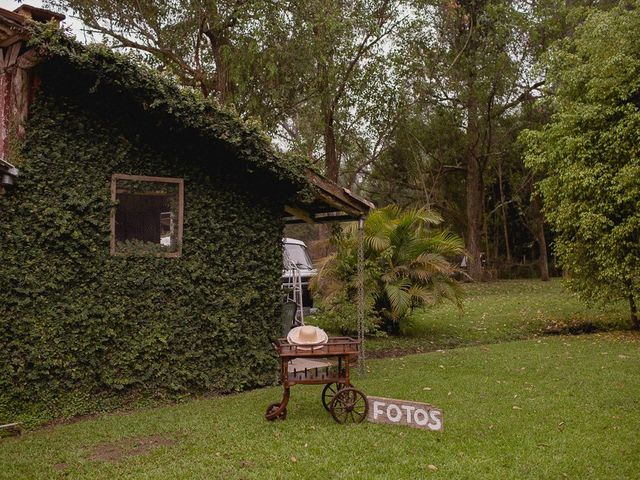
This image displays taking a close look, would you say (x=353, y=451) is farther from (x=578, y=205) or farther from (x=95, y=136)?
(x=578, y=205)

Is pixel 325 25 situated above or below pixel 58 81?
above

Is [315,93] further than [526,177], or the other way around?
[526,177]

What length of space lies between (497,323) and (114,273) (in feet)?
33.7

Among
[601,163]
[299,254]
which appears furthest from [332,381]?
[299,254]

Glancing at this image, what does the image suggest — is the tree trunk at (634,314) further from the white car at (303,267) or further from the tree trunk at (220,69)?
the tree trunk at (220,69)

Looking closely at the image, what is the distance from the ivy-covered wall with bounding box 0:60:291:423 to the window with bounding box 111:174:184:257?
11 centimetres

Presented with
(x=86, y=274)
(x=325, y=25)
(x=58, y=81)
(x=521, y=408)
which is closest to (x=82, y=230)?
(x=86, y=274)

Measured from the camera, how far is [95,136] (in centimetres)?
805

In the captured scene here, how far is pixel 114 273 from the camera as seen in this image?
8.05m

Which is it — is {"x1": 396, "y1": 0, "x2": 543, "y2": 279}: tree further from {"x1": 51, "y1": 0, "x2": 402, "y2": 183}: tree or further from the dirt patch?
the dirt patch

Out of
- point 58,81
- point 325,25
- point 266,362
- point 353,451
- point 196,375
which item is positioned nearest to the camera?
point 353,451

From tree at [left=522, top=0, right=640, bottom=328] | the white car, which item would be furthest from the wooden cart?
tree at [left=522, top=0, right=640, bottom=328]

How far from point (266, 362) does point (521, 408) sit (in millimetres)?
3563

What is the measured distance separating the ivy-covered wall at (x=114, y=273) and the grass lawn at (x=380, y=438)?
0.55 meters
